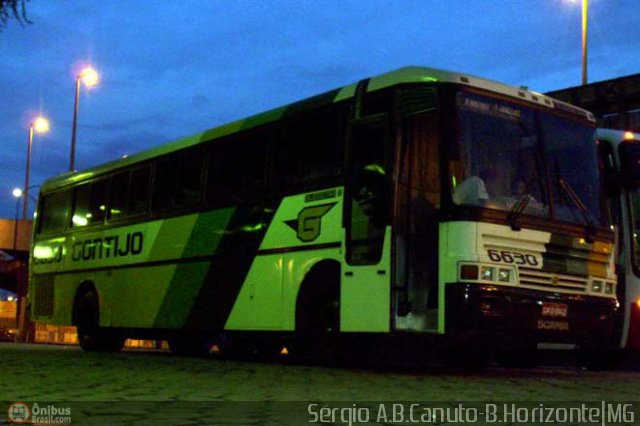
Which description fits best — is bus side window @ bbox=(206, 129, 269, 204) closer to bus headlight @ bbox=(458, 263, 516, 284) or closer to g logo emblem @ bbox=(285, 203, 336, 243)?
g logo emblem @ bbox=(285, 203, 336, 243)

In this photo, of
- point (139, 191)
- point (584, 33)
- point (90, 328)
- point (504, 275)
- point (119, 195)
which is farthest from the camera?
point (584, 33)

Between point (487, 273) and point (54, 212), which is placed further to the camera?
point (54, 212)

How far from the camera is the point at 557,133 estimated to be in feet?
39.7

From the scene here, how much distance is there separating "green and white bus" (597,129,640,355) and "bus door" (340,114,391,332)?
157 inches

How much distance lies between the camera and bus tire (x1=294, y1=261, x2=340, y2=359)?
40.6 feet

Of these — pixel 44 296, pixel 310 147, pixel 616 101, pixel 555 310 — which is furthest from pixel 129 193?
pixel 616 101

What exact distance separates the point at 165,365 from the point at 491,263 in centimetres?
505

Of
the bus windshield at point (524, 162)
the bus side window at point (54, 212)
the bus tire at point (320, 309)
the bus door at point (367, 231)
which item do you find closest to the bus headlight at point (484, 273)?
the bus windshield at point (524, 162)

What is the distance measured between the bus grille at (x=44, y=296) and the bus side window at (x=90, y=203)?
5.14 ft

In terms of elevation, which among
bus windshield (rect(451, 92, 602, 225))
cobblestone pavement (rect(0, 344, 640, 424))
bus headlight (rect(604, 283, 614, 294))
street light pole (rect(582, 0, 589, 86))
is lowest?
cobblestone pavement (rect(0, 344, 640, 424))

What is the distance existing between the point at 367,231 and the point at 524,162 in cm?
207

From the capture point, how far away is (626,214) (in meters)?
14.3

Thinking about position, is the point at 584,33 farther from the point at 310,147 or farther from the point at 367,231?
the point at 367,231

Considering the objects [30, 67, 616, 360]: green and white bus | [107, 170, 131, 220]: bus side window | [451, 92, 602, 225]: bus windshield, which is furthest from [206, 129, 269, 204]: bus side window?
[451, 92, 602, 225]: bus windshield
